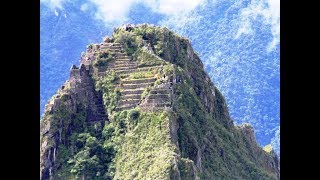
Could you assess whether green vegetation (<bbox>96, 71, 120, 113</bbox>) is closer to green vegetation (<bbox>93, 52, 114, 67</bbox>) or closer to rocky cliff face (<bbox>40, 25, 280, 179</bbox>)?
rocky cliff face (<bbox>40, 25, 280, 179</bbox>)

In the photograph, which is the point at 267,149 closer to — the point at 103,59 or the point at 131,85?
the point at 131,85

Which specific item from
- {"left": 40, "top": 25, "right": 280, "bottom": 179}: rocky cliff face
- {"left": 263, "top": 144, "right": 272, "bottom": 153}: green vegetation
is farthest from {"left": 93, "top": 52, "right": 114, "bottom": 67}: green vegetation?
{"left": 263, "top": 144, "right": 272, "bottom": 153}: green vegetation

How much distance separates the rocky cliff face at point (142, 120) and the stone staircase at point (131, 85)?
4 centimetres

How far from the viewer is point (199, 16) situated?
40844 mm

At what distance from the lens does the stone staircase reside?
35.2m

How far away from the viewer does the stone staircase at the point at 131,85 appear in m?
35.2

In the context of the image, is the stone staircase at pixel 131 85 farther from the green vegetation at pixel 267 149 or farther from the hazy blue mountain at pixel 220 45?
the green vegetation at pixel 267 149

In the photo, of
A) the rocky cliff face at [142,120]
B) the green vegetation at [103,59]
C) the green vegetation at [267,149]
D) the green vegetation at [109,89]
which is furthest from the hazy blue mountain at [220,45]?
the green vegetation at [109,89]

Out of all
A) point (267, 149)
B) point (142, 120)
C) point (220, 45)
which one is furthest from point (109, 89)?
point (267, 149)

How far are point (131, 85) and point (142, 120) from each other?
147cm

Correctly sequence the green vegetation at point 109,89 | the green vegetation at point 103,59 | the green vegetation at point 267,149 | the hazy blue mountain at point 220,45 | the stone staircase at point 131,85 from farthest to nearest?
the green vegetation at point 267,149 < the green vegetation at point 103,59 < the green vegetation at point 109,89 < the hazy blue mountain at point 220,45 < the stone staircase at point 131,85
